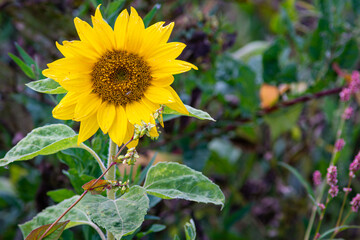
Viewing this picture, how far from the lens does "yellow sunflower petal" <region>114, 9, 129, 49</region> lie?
50 cm

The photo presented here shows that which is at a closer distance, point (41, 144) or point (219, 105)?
point (41, 144)

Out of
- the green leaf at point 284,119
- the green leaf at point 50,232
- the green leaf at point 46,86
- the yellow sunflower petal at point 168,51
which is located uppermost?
the yellow sunflower petal at point 168,51

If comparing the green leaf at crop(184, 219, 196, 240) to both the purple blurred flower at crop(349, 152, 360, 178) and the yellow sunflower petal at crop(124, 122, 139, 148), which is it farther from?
the purple blurred flower at crop(349, 152, 360, 178)

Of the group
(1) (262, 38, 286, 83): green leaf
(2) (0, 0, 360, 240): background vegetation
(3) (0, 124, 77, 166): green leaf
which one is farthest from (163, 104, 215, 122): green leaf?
(1) (262, 38, 286, 83): green leaf

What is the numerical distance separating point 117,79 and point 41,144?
12cm

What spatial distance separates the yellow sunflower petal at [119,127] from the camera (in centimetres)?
50

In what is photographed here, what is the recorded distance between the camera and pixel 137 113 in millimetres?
521

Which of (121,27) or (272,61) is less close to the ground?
(121,27)

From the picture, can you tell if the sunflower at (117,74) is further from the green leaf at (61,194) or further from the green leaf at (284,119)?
the green leaf at (284,119)

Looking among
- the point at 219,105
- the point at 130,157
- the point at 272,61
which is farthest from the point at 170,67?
the point at 219,105

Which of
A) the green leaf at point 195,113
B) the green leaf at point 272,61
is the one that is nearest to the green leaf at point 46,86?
the green leaf at point 195,113

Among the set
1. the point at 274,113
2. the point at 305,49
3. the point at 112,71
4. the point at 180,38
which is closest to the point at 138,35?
the point at 112,71

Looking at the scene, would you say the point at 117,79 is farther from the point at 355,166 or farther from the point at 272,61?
A: the point at 272,61

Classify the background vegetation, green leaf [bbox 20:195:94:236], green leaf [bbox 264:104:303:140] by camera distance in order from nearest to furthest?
green leaf [bbox 20:195:94:236] < the background vegetation < green leaf [bbox 264:104:303:140]
